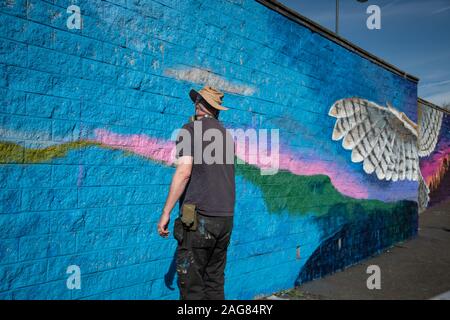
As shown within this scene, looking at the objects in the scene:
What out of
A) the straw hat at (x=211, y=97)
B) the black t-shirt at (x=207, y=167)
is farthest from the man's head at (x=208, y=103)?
the black t-shirt at (x=207, y=167)

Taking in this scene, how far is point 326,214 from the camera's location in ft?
19.5

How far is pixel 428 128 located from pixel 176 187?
11856 mm

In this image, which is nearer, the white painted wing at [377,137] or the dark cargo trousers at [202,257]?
the dark cargo trousers at [202,257]

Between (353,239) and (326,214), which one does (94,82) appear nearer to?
(326,214)

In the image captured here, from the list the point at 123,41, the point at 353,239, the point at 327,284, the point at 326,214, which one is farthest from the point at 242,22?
the point at 353,239

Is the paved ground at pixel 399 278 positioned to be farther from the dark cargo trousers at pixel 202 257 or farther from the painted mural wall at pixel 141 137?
the dark cargo trousers at pixel 202 257

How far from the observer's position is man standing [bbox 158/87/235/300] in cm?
307

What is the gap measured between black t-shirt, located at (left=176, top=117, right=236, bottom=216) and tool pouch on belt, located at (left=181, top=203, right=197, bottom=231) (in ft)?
0.21

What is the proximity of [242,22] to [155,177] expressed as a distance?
208cm

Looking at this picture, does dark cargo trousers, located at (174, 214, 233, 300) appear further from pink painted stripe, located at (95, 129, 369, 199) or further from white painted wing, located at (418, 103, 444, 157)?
white painted wing, located at (418, 103, 444, 157)

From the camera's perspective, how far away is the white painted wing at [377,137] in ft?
21.3

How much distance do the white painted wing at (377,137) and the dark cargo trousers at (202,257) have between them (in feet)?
11.6

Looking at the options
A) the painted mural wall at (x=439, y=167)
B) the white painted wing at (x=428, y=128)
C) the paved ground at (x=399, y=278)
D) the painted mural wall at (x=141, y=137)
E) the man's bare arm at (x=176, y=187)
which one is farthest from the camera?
the painted mural wall at (x=439, y=167)

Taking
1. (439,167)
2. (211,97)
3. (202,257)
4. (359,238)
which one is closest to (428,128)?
(439,167)
